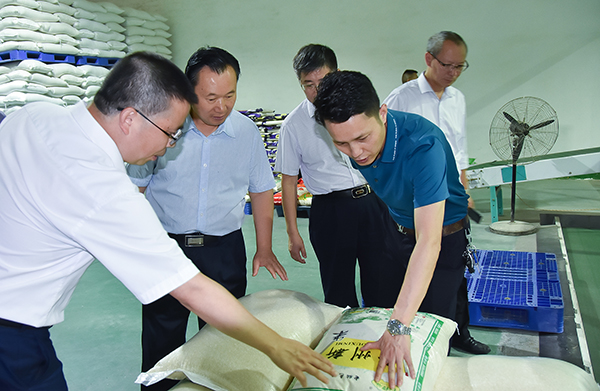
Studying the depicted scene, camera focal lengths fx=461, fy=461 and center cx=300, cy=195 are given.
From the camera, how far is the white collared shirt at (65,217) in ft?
3.12

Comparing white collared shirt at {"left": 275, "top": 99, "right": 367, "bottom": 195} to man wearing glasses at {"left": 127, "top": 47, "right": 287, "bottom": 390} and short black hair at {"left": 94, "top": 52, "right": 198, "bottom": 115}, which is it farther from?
short black hair at {"left": 94, "top": 52, "right": 198, "bottom": 115}

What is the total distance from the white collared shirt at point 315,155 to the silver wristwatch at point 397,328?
1.21m

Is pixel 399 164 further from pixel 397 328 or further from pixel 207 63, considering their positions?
pixel 207 63

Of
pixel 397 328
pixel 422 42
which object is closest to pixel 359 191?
pixel 397 328

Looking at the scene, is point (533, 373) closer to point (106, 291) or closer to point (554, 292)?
point (554, 292)

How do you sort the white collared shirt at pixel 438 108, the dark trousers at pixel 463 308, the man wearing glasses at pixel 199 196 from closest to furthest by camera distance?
the man wearing glasses at pixel 199 196, the dark trousers at pixel 463 308, the white collared shirt at pixel 438 108

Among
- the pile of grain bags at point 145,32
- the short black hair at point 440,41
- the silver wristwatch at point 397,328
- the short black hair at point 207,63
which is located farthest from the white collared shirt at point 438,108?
the pile of grain bags at point 145,32

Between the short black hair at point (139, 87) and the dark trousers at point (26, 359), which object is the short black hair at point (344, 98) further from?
the dark trousers at point (26, 359)

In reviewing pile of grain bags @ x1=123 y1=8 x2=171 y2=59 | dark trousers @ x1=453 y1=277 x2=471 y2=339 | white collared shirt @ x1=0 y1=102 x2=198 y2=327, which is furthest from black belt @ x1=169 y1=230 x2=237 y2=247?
pile of grain bags @ x1=123 y1=8 x2=171 y2=59

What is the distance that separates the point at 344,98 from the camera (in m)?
1.29

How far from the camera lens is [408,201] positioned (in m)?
1.60

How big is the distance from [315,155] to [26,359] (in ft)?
5.46

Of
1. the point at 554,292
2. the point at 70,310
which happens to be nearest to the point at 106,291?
the point at 70,310

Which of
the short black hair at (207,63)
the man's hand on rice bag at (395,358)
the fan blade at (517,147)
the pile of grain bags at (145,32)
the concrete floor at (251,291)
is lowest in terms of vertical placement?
the concrete floor at (251,291)
